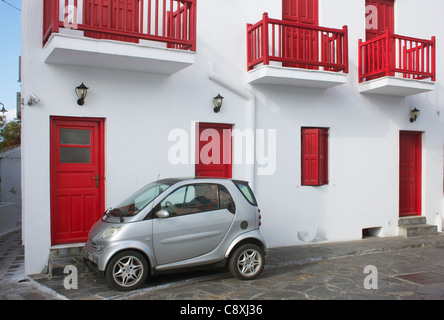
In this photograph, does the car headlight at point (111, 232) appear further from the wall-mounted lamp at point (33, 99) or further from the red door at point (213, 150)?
the red door at point (213, 150)

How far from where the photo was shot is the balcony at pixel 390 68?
1000cm

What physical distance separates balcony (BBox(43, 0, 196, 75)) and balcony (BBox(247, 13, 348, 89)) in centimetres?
167

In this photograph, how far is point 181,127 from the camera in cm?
865

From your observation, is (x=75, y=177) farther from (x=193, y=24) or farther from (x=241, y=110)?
(x=241, y=110)

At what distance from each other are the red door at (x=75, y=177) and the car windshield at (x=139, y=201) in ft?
4.55

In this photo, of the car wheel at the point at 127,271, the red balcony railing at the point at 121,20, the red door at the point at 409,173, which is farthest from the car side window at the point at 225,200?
the red door at the point at 409,173

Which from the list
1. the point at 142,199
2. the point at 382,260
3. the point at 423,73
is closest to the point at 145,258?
the point at 142,199

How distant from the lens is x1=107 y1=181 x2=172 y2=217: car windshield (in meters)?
6.43

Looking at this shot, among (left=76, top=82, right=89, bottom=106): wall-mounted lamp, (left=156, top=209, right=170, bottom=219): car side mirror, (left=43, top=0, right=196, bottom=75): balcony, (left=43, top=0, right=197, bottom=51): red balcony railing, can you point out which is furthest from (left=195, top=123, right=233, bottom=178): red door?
(left=156, top=209, right=170, bottom=219): car side mirror

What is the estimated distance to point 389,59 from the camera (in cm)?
991

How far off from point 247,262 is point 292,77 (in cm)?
429

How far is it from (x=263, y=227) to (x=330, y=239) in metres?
1.92
